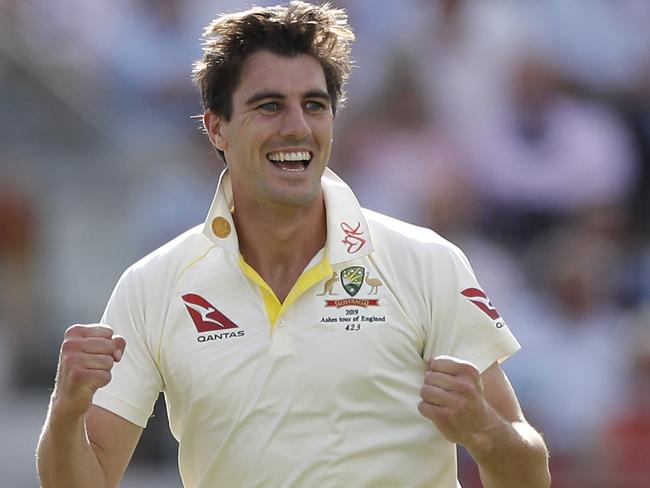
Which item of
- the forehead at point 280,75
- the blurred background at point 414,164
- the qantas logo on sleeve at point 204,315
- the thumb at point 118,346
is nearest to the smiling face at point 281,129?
the forehead at point 280,75

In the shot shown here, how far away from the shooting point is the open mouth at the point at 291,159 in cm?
374

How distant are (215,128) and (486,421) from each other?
4.27ft

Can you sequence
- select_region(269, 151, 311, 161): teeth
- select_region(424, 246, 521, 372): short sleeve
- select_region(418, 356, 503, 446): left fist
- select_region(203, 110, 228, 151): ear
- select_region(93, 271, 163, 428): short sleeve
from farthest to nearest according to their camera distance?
select_region(203, 110, 228, 151): ear → select_region(269, 151, 311, 161): teeth → select_region(93, 271, 163, 428): short sleeve → select_region(424, 246, 521, 372): short sleeve → select_region(418, 356, 503, 446): left fist

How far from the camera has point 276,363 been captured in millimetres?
3516

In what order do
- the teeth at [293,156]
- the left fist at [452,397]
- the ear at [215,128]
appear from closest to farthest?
the left fist at [452,397] < the teeth at [293,156] < the ear at [215,128]

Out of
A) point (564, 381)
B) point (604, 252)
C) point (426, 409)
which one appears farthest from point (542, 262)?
point (426, 409)

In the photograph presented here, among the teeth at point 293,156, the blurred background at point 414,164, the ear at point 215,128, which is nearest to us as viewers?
the teeth at point 293,156

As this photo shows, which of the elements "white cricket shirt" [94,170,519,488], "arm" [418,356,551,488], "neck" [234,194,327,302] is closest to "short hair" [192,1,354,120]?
"neck" [234,194,327,302]

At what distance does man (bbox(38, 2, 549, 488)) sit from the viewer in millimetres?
3457

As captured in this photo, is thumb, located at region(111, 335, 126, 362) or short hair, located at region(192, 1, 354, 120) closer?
thumb, located at region(111, 335, 126, 362)

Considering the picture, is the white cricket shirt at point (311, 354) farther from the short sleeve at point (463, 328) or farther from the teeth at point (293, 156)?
the teeth at point (293, 156)

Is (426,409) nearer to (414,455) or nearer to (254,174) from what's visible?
(414,455)

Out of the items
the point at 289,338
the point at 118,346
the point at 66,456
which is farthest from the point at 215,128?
the point at 66,456

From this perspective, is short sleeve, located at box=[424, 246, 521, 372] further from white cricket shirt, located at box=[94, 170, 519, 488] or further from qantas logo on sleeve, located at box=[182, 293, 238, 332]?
qantas logo on sleeve, located at box=[182, 293, 238, 332]
